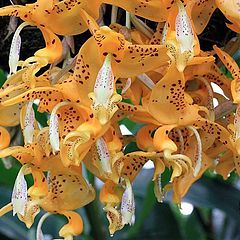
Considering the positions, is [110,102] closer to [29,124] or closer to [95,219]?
[29,124]

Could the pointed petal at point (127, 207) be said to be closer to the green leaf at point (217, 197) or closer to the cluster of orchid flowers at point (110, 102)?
the cluster of orchid flowers at point (110, 102)

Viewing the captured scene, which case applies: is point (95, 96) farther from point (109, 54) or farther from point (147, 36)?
point (147, 36)

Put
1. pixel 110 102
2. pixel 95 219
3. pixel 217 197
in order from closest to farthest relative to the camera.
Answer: pixel 110 102 < pixel 95 219 < pixel 217 197

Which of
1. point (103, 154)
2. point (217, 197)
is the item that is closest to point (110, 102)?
point (103, 154)

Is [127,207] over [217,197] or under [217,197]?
over

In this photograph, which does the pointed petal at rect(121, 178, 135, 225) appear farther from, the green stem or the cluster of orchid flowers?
the green stem

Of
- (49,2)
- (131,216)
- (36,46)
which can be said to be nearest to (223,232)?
(36,46)

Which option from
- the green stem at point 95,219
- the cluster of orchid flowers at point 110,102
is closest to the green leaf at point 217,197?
the green stem at point 95,219

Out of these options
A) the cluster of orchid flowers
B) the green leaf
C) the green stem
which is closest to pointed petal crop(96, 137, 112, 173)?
the cluster of orchid flowers
